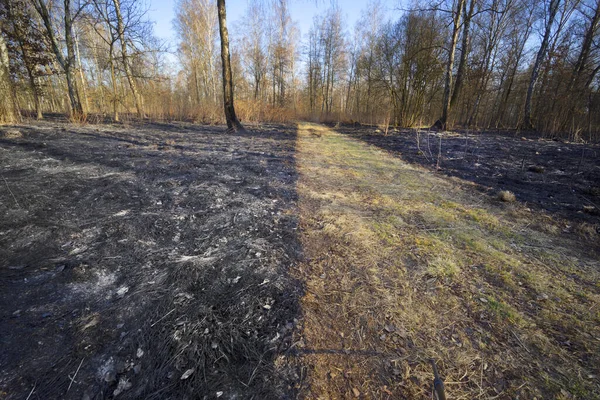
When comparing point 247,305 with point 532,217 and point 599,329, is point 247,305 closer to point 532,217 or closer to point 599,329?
point 599,329

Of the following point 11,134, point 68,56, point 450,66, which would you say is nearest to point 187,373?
point 11,134

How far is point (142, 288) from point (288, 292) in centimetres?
90

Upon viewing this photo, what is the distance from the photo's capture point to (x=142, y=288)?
1.48 metres

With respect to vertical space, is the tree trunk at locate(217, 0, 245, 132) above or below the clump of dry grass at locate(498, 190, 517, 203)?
above

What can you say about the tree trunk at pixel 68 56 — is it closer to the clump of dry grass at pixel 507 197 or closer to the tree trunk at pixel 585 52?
the clump of dry grass at pixel 507 197

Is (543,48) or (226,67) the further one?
(543,48)

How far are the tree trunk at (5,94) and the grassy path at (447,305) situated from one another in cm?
994

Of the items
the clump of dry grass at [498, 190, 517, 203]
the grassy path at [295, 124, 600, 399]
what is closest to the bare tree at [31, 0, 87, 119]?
the grassy path at [295, 124, 600, 399]

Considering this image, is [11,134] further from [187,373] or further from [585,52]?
[585,52]

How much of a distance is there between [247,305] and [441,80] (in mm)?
16769

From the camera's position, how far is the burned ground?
104 cm

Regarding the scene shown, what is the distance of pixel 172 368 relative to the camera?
107 cm

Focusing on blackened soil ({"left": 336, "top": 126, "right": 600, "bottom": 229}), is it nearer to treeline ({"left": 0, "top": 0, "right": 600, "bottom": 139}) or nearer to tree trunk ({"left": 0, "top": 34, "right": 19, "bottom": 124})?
Result: treeline ({"left": 0, "top": 0, "right": 600, "bottom": 139})

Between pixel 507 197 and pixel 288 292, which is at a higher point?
pixel 507 197
